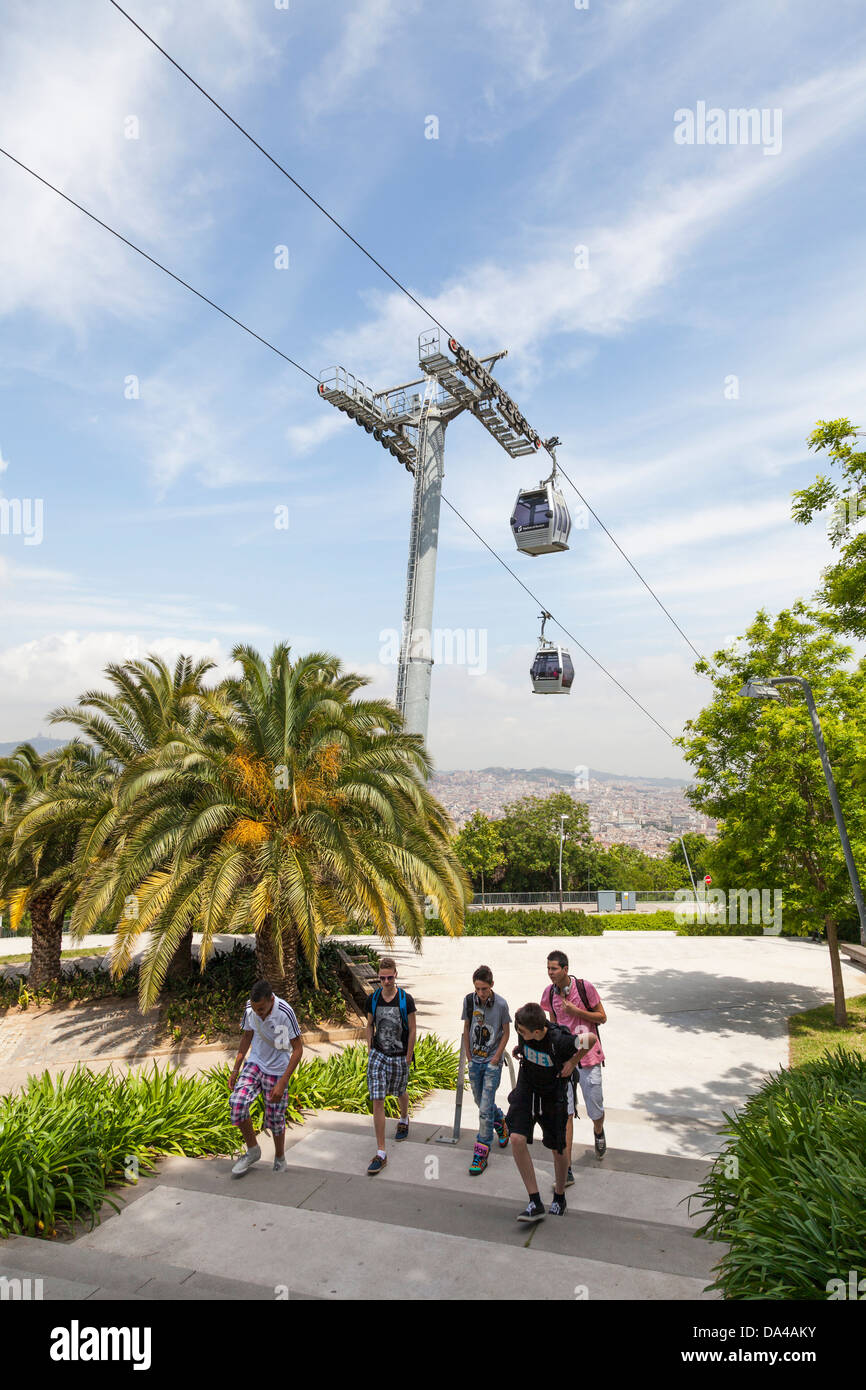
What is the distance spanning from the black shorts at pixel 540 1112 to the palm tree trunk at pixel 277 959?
7178mm

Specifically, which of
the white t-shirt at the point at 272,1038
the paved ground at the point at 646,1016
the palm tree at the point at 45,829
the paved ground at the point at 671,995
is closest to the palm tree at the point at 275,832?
the paved ground at the point at 646,1016

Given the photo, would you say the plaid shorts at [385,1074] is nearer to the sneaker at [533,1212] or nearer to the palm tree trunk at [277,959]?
the sneaker at [533,1212]

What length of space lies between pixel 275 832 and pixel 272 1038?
5716 mm

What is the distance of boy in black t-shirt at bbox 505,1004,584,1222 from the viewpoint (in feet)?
16.0

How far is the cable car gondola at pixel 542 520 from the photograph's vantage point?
19.1 metres

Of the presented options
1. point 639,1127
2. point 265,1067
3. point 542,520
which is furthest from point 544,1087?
point 542,520

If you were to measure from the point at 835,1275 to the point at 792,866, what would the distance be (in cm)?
1093

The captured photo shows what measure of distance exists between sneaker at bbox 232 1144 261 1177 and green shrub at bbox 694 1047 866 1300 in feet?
10.1

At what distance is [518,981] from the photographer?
664 inches

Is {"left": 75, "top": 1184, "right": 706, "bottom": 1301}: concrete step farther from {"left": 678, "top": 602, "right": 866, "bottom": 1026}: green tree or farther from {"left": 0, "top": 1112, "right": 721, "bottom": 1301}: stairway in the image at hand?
{"left": 678, "top": 602, "right": 866, "bottom": 1026}: green tree

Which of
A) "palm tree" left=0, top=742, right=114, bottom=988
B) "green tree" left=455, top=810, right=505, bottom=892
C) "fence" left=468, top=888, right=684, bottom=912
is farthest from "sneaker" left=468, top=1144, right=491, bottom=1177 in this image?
"green tree" left=455, top=810, right=505, bottom=892

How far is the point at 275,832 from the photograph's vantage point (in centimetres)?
1129
